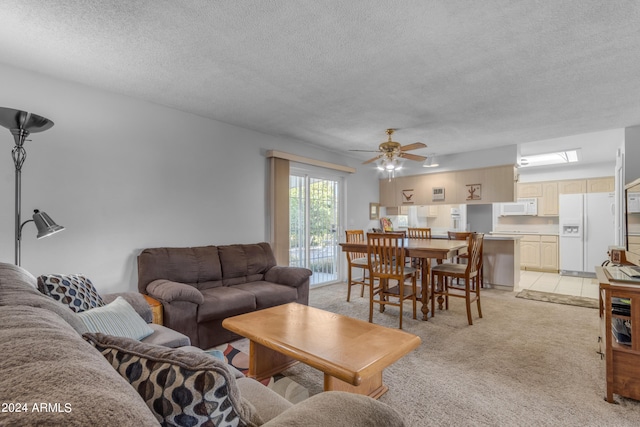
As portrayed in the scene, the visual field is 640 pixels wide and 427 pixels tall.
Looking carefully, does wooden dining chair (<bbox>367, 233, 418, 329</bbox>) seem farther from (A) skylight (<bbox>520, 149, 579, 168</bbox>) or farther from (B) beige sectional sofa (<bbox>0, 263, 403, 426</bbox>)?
(A) skylight (<bbox>520, 149, 579, 168</bbox>)

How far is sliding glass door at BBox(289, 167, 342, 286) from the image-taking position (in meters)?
4.91

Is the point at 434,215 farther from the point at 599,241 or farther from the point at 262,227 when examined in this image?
the point at 262,227

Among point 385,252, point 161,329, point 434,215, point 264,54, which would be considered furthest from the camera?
point 434,215

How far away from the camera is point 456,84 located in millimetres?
2799

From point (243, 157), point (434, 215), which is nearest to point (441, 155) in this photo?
point (434, 215)

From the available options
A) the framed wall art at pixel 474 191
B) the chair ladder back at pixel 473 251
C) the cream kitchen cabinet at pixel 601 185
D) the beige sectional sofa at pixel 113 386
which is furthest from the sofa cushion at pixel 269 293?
the cream kitchen cabinet at pixel 601 185

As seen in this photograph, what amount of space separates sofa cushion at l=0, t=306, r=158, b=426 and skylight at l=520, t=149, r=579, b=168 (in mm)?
6864

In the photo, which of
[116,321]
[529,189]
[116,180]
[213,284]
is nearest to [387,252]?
[213,284]

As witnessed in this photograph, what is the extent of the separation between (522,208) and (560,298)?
10.2 feet

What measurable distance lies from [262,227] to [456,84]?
9.49 feet

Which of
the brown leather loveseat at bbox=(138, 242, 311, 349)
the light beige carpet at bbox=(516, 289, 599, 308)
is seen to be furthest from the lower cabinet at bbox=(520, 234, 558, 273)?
the brown leather loveseat at bbox=(138, 242, 311, 349)

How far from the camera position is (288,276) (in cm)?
356

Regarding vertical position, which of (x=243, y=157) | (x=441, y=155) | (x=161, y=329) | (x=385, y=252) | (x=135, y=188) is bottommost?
(x=161, y=329)

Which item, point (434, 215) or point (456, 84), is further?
→ point (434, 215)
